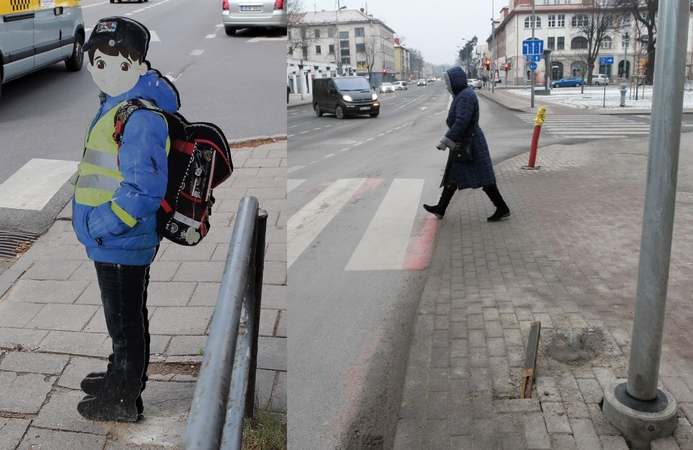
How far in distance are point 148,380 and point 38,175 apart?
1.08 metres

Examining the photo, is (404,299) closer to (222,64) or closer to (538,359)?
(538,359)

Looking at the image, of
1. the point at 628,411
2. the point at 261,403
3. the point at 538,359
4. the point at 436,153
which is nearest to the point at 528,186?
the point at 436,153

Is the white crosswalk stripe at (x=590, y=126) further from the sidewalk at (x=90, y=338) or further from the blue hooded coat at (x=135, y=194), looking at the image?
the blue hooded coat at (x=135, y=194)

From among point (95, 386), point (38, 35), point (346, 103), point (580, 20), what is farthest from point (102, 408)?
point (346, 103)

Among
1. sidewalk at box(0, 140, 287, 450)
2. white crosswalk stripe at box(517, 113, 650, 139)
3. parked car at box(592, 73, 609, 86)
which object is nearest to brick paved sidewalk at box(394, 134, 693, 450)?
sidewalk at box(0, 140, 287, 450)

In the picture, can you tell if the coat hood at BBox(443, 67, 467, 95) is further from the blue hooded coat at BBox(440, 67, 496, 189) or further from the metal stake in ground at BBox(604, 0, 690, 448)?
the metal stake in ground at BBox(604, 0, 690, 448)

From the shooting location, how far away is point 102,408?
225 cm

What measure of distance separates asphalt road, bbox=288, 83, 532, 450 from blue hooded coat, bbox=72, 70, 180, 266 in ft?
3.91

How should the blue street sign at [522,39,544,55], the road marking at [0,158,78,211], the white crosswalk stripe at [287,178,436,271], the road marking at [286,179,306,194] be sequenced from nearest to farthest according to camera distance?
the road marking at [0,158,78,211], the white crosswalk stripe at [287,178,436,271], the road marking at [286,179,306,194], the blue street sign at [522,39,544,55]

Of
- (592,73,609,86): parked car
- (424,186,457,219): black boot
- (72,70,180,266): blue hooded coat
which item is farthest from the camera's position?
(592,73,609,86): parked car

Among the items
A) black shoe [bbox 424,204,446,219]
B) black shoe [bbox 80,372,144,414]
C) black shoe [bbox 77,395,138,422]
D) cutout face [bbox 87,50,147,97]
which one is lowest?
black shoe [bbox 424,204,446,219]

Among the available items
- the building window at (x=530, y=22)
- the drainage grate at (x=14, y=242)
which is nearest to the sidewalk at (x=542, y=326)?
the drainage grate at (x=14, y=242)

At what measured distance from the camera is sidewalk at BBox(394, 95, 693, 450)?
278 centimetres

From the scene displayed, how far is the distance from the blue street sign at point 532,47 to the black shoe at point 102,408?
8.57m
